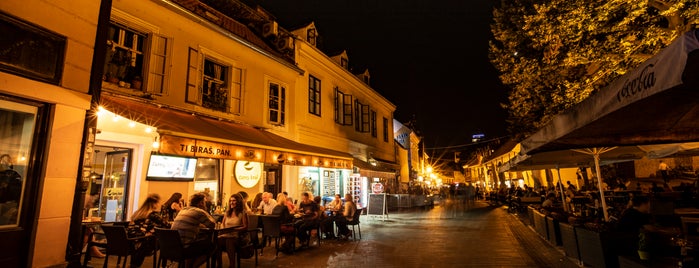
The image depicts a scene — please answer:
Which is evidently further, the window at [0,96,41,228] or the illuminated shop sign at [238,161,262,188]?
the illuminated shop sign at [238,161,262,188]

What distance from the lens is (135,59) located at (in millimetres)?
→ 8891

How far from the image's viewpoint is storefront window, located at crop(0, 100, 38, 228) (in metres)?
4.77

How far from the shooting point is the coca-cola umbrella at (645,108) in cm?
228

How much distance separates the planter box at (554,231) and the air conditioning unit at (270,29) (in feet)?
39.1

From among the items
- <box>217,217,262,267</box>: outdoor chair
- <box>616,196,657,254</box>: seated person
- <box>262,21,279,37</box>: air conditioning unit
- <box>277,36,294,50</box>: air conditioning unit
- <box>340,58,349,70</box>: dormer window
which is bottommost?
<box>217,217,262,267</box>: outdoor chair

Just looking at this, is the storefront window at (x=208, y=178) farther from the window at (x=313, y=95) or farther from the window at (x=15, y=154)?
the window at (x=313, y=95)

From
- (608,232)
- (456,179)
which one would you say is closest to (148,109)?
(608,232)

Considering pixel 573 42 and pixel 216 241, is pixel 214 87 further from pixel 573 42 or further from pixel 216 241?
pixel 573 42

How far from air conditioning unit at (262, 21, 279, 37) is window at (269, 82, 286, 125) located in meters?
2.47

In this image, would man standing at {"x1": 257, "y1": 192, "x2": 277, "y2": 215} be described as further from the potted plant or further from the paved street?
the potted plant

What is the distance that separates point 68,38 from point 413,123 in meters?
36.7

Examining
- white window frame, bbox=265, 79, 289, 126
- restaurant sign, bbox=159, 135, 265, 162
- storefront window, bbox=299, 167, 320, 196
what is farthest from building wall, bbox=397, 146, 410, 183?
restaurant sign, bbox=159, 135, 265, 162

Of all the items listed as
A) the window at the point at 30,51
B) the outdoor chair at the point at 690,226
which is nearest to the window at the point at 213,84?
the window at the point at 30,51

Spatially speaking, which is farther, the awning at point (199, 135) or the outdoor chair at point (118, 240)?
the awning at point (199, 135)
